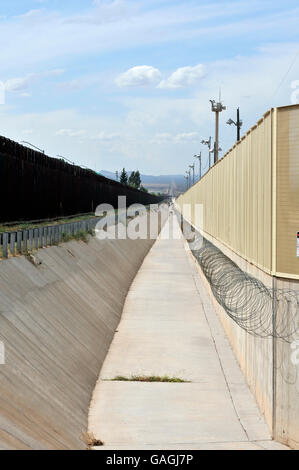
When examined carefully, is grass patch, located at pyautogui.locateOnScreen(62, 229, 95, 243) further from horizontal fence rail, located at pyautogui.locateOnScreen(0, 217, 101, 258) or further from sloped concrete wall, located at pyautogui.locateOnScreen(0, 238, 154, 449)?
sloped concrete wall, located at pyautogui.locateOnScreen(0, 238, 154, 449)

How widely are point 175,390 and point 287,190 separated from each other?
19.1ft

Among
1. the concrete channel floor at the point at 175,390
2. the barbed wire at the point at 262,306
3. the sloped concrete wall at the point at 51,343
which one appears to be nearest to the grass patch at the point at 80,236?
the sloped concrete wall at the point at 51,343

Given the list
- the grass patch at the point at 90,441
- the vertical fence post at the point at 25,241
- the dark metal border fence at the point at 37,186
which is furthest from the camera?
the dark metal border fence at the point at 37,186

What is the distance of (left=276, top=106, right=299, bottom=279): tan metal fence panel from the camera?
12.4 metres

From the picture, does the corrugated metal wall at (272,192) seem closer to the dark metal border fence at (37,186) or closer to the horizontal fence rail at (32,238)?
the horizontal fence rail at (32,238)

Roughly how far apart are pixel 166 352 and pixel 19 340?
264 inches

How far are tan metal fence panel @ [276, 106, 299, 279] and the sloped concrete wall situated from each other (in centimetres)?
494

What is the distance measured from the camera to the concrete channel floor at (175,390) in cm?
1259

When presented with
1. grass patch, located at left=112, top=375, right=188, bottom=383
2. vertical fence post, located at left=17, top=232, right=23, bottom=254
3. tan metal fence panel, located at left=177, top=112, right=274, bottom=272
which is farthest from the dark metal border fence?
grass patch, located at left=112, top=375, right=188, bottom=383

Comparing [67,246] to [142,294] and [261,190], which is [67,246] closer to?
[142,294]

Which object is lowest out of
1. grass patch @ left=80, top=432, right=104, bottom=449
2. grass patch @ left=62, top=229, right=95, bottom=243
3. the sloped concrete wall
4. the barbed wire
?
grass patch @ left=80, top=432, right=104, bottom=449

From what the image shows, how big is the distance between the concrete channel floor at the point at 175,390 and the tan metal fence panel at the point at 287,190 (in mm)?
3329

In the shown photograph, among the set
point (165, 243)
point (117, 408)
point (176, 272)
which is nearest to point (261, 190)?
point (117, 408)

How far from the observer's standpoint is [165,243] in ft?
228
